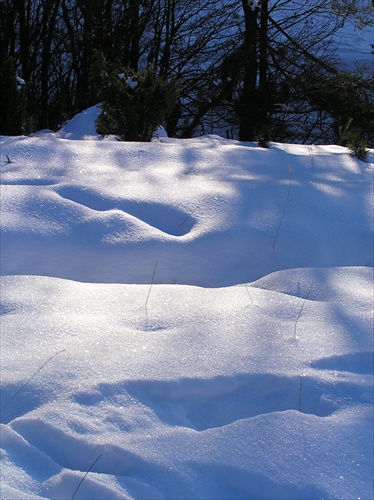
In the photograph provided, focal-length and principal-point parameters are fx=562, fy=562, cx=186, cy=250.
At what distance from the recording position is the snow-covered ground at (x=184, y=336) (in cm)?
118

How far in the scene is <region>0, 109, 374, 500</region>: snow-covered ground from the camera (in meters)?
1.18

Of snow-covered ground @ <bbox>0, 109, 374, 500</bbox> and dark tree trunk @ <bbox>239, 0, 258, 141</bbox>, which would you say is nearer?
snow-covered ground @ <bbox>0, 109, 374, 500</bbox>

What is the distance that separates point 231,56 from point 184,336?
10163 mm

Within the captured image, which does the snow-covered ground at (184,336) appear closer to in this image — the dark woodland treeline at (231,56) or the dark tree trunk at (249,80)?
the dark woodland treeline at (231,56)

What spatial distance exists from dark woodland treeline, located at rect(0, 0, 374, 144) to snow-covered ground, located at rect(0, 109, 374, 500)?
26.6 feet

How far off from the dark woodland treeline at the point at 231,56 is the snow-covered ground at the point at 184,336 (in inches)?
319

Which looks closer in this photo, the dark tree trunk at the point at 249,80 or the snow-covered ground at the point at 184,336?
the snow-covered ground at the point at 184,336

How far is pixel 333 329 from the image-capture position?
1693 mm

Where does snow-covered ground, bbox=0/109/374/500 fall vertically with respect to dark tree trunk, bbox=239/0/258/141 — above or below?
below

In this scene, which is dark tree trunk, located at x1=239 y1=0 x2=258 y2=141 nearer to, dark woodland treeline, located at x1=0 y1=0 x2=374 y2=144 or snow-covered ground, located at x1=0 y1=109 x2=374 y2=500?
dark woodland treeline, located at x1=0 y1=0 x2=374 y2=144

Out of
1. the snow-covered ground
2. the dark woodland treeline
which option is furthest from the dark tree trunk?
the snow-covered ground

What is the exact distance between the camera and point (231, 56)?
10914mm

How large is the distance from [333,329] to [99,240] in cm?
Answer: 105

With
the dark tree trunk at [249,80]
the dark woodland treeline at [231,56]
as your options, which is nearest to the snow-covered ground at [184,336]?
the dark woodland treeline at [231,56]
